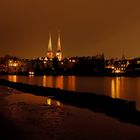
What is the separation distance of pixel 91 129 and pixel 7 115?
538cm

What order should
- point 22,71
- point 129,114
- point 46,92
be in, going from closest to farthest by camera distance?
point 129,114
point 46,92
point 22,71

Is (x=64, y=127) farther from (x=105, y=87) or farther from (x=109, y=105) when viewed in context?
(x=105, y=87)

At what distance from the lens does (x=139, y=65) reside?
538 ft

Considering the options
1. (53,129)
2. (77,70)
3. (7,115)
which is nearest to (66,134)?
(53,129)

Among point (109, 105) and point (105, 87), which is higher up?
point (109, 105)

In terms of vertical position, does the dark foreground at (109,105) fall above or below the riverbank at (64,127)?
above

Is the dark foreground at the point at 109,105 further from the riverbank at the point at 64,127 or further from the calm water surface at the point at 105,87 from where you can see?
the calm water surface at the point at 105,87

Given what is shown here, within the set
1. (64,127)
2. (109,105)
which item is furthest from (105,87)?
(64,127)

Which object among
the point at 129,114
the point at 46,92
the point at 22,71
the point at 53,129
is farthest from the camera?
the point at 22,71

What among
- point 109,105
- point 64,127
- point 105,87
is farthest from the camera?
point 105,87

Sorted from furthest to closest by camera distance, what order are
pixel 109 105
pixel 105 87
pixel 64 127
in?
pixel 105 87 < pixel 109 105 < pixel 64 127

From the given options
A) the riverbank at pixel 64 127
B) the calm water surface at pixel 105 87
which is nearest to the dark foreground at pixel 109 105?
the riverbank at pixel 64 127

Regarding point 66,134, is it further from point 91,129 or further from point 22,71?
point 22,71

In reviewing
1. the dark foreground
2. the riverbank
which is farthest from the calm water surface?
the riverbank
